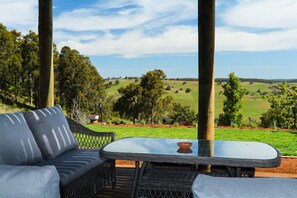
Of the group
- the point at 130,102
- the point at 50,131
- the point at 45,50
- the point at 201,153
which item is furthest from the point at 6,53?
the point at 201,153

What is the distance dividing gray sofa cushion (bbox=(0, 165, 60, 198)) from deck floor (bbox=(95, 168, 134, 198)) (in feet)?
8.24

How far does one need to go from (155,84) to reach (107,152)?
573 cm

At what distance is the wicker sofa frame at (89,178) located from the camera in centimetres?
307

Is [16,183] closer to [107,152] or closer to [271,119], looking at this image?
[107,152]

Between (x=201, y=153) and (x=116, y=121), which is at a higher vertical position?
(x=201, y=153)

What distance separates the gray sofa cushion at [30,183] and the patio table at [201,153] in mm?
1700

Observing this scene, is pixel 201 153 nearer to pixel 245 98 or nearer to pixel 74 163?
pixel 74 163

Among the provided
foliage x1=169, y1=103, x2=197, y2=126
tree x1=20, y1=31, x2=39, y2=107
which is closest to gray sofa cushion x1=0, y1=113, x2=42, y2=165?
foliage x1=169, y1=103, x2=197, y2=126

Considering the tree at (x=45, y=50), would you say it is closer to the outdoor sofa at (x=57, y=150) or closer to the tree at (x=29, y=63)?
the outdoor sofa at (x=57, y=150)

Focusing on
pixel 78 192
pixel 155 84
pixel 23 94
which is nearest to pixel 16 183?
pixel 78 192

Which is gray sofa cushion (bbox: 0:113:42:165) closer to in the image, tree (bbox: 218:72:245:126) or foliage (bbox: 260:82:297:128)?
tree (bbox: 218:72:245:126)

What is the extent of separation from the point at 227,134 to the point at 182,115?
1345 mm

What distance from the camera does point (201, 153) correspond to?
9.84 ft

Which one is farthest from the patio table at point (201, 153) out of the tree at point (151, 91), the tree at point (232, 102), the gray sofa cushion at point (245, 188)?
the tree at point (151, 91)
